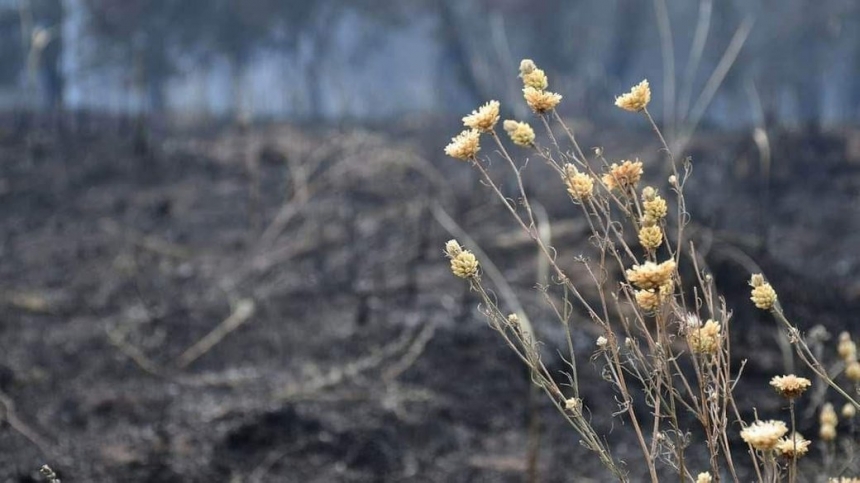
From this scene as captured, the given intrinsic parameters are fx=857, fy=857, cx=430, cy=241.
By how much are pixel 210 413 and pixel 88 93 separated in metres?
12.8

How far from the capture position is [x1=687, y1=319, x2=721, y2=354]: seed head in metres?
1.26

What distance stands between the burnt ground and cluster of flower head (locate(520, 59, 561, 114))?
1186 millimetres

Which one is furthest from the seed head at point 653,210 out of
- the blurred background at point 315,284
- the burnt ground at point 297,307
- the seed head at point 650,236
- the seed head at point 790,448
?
the burnt ground at point 297,307

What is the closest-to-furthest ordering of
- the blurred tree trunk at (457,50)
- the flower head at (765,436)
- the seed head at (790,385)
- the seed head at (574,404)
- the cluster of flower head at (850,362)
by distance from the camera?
the flower head at (765,436)
the seed head at (790,385)
the seed head at (574,404)
the cluster of flower head at (850,362)
the blurred tree trunk at (457,50)

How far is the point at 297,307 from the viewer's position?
3895 millimetres

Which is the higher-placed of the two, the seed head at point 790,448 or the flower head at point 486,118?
the flower head at point 486,118

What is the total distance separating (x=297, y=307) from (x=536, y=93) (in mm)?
2806

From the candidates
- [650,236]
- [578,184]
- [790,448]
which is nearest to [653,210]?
[650,236]

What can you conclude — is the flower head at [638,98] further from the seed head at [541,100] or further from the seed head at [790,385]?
the seed head at [790,385]

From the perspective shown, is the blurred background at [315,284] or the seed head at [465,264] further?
the blurred background at [315,284]

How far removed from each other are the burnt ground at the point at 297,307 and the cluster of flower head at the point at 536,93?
1186 millimetres

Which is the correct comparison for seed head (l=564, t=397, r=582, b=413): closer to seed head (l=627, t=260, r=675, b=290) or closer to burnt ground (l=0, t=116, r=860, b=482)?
seed head (l=627, t=260, r=675, b=290)

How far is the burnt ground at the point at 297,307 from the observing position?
2.75m

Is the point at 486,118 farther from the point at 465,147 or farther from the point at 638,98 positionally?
the point at 638,98
